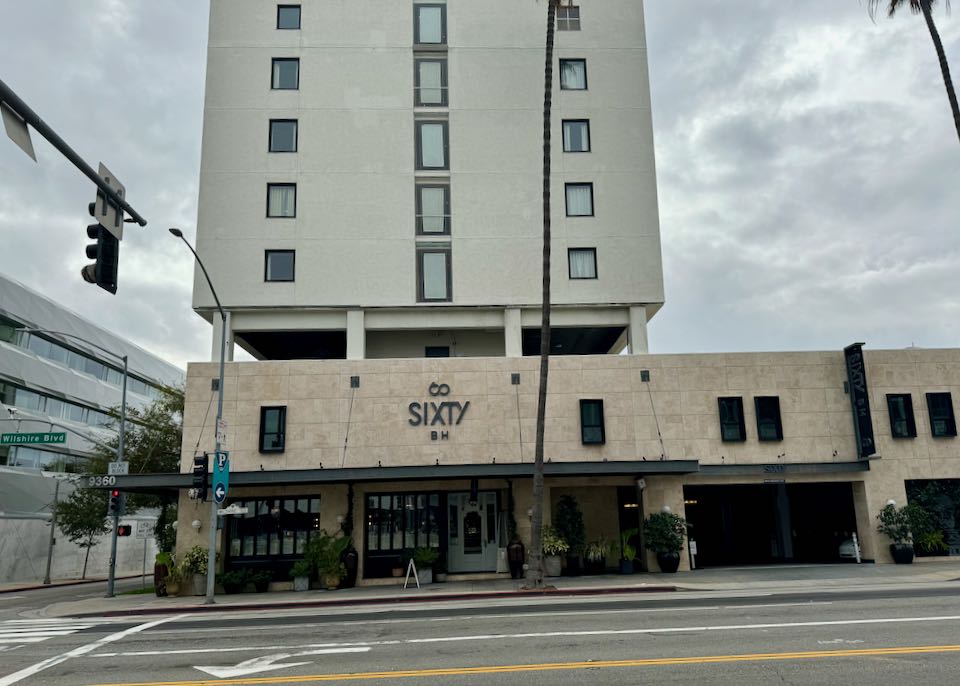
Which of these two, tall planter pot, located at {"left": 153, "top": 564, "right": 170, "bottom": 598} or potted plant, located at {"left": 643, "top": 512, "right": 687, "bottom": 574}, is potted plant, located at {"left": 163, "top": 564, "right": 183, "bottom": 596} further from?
potted plant, located at {"left": 643, "top": 512, "right": 687, "bottom": 574}

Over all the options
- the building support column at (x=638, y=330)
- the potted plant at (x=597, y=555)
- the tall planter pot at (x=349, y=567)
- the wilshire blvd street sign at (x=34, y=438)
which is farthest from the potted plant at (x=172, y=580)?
the building support column at (x=638, y=330)

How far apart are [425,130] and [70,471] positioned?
38084 millimetres

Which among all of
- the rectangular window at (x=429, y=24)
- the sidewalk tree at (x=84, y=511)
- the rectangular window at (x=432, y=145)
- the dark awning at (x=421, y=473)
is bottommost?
the sidewalk tree at (x=84, y=511)

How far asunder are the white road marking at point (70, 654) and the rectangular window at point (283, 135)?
2054cm

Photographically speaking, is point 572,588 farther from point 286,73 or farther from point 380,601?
point 286,73

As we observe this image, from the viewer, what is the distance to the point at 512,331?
32.0 meters

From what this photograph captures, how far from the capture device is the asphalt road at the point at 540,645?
10422 millimetres

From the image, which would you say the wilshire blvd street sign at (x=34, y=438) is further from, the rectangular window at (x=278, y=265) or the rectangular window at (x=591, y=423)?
the rectangular window at (x=591, y=423)

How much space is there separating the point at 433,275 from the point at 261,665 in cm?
2212

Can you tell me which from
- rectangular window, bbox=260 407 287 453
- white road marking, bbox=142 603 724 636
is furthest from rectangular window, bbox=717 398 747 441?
rectangular window, bbox=260 407 287 453

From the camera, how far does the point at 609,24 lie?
3522 centimetres

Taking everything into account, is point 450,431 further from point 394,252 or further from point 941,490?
point 941,490

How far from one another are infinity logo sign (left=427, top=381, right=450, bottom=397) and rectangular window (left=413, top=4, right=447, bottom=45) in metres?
16.2

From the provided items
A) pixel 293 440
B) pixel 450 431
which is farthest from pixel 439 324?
pixel 293 440
